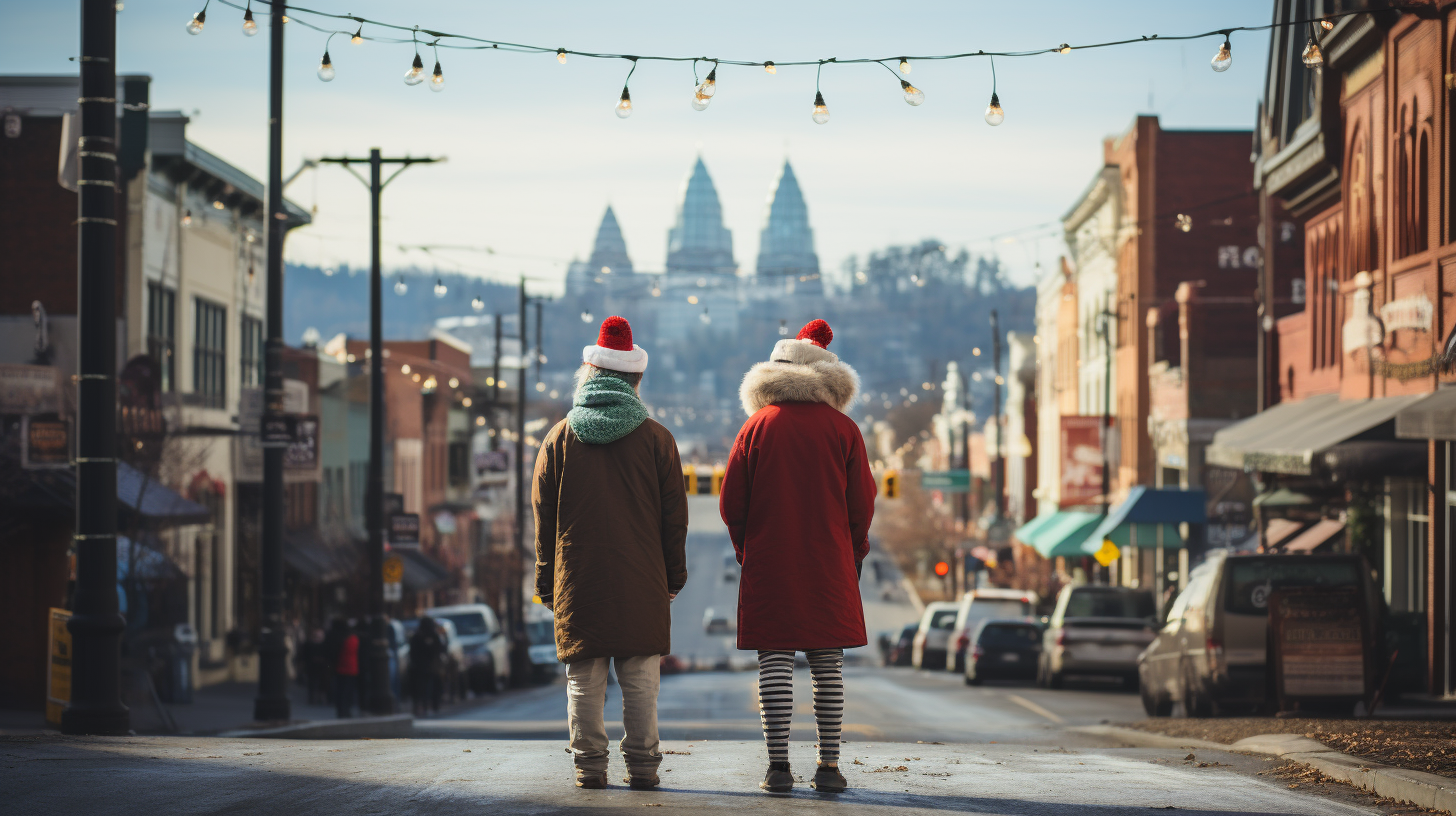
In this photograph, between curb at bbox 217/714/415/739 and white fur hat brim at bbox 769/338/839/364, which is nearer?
white fur hat brim at bbox 769/338/839/364

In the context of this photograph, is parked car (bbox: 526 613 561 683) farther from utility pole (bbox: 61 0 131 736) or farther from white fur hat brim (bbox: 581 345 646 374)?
white fur hat brim (bbox: 581 345 646 374)

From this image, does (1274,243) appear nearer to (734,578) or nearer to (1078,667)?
(1078,667)

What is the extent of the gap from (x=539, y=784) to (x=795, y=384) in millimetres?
2261

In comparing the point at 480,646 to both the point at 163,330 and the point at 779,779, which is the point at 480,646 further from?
the point at 779,779

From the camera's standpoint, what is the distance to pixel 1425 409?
16.3 m

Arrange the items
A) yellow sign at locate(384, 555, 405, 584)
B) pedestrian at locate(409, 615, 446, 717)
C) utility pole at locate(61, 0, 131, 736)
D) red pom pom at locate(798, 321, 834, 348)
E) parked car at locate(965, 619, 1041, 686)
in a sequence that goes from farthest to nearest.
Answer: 1. yellow sign at locate(384, 555, 405, 584)
2. parked car at locate(965, 619, 1041, 686)
3. pedestrian at locate(409, 615, 446, 717)
4. utility pole at locate(61, 0, 131, 736)
5. red pom pom at locate(798, 321, 834, 348)

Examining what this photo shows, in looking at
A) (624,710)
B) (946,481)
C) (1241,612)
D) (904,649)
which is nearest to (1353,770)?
(624,710)

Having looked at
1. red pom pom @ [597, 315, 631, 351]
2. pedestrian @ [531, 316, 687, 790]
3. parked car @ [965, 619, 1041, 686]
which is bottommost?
parked car @ [965, 619, 1041, 686]

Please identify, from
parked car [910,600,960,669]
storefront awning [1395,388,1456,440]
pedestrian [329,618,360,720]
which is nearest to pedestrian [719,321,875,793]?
storefront awning [1395,388,1456,440]

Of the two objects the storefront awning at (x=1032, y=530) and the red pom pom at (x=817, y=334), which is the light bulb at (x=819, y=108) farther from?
the storefront awning at (x=1032, y=530)

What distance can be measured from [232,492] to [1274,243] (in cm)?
2419

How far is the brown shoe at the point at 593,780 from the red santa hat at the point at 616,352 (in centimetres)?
188

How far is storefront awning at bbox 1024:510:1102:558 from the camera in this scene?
148 feet

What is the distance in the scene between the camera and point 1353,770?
9.04 m
